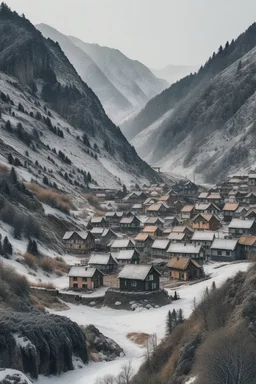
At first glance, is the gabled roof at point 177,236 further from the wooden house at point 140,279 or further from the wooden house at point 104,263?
the wooden house at point 140,279

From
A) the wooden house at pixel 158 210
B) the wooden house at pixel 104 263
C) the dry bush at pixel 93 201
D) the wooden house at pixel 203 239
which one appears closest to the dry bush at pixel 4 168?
the dry bush at pixel 93 201

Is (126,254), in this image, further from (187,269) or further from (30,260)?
(30,260)

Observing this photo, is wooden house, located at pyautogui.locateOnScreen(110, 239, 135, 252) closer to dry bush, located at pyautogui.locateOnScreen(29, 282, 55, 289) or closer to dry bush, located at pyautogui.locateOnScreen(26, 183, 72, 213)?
dry bush, located at pyautogui.locateOnScreen(29, 282, 55, 289)

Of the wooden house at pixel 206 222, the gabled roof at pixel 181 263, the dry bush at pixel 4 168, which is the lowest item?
the gabled roof at pixel 181 263

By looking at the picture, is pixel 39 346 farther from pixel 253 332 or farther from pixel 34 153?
pixel 34 153

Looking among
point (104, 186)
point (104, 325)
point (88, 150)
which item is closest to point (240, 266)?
point (104, 325)

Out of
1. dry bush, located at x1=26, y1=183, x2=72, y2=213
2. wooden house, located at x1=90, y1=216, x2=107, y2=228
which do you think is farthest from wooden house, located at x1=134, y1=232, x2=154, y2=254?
dry bush, located at x1=26, y1=183, x2=72, y2=213

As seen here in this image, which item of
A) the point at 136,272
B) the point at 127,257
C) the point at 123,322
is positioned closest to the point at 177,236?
the point at 127,257
